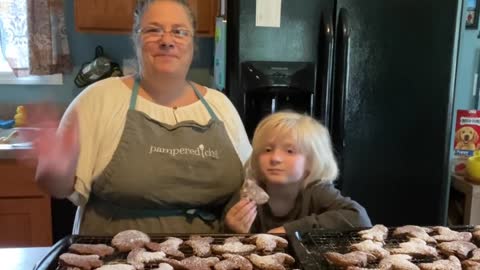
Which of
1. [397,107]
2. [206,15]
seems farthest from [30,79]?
[397,107]

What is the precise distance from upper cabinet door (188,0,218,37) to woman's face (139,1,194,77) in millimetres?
1160

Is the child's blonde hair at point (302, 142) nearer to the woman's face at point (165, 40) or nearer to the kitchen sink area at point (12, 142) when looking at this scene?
the woman's face at point (165, 40)

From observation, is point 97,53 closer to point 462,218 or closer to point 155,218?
point 155,218

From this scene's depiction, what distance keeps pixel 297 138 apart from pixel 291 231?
295mm

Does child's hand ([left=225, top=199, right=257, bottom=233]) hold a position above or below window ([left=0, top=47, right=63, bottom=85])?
below

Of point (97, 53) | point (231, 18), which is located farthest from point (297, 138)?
point (97, 53)

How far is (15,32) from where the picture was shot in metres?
2.61

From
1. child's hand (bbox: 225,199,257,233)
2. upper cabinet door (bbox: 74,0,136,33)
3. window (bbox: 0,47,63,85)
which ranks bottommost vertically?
child's hand (bbox: 225,199,257,233)

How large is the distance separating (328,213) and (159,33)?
0.61 m

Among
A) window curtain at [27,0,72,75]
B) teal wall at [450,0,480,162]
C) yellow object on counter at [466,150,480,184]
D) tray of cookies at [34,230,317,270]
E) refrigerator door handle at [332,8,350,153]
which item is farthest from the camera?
teal wall at [450,0,480,162]

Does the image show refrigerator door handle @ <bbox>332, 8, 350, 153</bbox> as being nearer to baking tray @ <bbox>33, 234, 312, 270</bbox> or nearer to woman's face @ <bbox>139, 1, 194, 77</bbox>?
woman's face @ <bbox>139, 1, 194, 77</bbox>

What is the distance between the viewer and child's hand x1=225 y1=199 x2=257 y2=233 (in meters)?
1.20

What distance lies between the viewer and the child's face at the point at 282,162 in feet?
4.27

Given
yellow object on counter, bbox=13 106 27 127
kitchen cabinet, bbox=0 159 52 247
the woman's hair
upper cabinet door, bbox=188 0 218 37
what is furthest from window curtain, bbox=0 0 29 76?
the woman's hair
